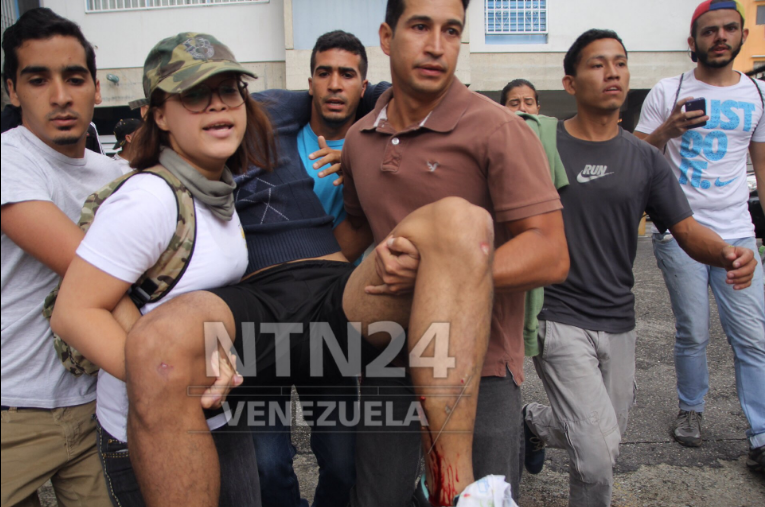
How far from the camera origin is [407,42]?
2146 mm

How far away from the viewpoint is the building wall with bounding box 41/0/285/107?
14.2 m

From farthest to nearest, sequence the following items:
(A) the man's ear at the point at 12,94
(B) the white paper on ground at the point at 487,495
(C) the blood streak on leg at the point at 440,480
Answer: (A) the man's ear at the point at 12,94, (C) the blood streak on leg at the point at 440,480, (B) the white paper on ground at the point at 487,495

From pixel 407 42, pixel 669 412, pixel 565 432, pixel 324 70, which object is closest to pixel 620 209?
pixel 565 432

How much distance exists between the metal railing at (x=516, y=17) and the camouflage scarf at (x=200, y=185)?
Result: 14755 mm

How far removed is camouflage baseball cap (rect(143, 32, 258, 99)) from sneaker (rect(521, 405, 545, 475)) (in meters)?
2.28

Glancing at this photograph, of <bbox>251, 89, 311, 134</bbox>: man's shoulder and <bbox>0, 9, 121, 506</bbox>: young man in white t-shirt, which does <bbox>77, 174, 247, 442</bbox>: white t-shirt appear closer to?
<bbox>0, 9, 121, 506</bbox>: young man in white t-shirt

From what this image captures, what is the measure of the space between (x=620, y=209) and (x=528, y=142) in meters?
1.08

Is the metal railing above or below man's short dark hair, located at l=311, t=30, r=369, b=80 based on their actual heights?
above

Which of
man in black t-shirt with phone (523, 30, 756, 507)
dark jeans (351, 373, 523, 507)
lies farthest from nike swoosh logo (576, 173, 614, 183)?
dark jeans (351, 373, 523, 507)

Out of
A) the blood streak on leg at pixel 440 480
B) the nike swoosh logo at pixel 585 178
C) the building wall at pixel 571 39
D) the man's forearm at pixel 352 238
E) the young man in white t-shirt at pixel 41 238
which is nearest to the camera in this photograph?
the blood streak on leg at pixel 440 480

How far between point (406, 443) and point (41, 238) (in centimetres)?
138

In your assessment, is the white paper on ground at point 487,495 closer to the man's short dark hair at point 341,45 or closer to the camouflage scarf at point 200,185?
the camouflage scarf at point 200,185

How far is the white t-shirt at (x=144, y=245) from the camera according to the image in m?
1.62

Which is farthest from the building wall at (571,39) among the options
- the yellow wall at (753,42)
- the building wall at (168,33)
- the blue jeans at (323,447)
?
the blue jeans at (323,447)
